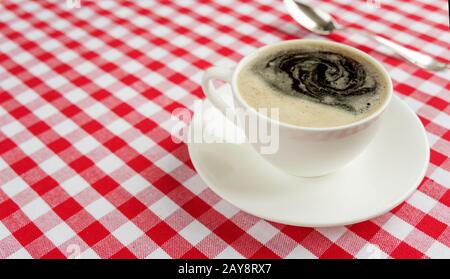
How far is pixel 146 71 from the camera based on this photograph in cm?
96

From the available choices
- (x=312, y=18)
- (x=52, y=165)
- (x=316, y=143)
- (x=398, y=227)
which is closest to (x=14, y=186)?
(x=52, y=165)

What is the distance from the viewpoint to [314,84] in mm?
682

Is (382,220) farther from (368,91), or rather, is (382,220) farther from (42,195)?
(42,195)

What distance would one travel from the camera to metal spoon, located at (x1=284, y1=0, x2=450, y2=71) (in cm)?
92

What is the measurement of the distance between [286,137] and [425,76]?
44 centimetres

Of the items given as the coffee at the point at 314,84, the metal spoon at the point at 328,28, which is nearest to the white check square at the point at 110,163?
the coffee at the point at 314,84

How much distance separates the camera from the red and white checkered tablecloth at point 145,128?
→ 2.06 feet

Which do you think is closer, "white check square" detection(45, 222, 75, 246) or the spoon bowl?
"white check square" detection(45, 222, 75, 246)

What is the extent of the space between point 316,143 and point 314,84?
12 centimetres

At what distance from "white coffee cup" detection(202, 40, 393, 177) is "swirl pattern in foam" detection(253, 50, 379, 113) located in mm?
30

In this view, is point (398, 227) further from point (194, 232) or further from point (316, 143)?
point (194, 232)

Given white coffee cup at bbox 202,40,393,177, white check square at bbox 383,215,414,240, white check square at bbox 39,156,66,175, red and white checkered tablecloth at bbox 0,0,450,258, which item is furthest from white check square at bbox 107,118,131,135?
white check square at bbox 383,215,414,240

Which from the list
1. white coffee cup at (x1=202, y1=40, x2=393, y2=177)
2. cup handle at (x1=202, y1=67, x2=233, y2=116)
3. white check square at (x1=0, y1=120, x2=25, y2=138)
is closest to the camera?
white coffee cup at (x1=202, y1=40, x2=393, y2=177)

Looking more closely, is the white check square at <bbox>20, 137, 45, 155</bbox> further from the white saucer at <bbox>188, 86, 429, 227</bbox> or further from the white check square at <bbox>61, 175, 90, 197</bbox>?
the white saucer at <bbox>188, 86, 429, 227</bbox>
